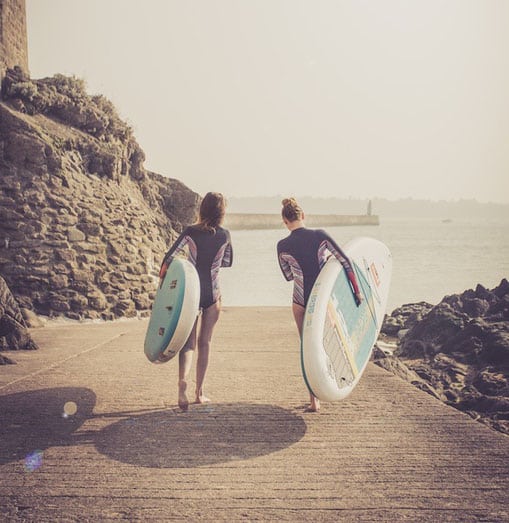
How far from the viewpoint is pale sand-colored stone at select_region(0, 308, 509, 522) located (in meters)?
2.87

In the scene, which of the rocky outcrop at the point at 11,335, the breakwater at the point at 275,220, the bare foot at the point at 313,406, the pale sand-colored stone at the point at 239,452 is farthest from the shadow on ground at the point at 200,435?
the breakwater at the point at 275,220

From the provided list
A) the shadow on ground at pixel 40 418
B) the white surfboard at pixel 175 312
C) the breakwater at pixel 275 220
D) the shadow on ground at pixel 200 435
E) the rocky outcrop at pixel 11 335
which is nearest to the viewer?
the shadow on ground at pixel 200 435

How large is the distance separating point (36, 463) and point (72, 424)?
756 millimetres

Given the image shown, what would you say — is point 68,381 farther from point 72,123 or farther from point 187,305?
point 72,123

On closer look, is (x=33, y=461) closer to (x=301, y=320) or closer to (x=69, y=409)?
(x=69, y=409)

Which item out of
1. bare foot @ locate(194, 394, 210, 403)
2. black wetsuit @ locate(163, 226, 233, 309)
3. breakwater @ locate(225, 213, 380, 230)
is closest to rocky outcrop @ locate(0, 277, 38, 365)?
bare foot @ locate(194, 394, 210, 403)

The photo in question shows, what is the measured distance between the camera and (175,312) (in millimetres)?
4145

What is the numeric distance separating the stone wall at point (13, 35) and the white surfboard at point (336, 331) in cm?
927

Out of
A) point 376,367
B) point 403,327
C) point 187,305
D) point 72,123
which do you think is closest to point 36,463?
point 187,305

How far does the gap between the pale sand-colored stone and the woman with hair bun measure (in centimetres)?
71

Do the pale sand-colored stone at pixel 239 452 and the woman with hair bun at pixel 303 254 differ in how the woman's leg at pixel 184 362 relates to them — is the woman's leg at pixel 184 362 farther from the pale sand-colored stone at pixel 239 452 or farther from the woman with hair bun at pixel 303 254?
the woman with hair bun at pixel 303 254

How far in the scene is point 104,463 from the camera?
3434 millimetres

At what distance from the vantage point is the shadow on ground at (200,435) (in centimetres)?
355

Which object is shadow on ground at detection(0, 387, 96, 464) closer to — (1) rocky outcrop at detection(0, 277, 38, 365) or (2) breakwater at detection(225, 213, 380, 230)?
(1) rocky outcrop at detection(0, 277, 38, 365)
